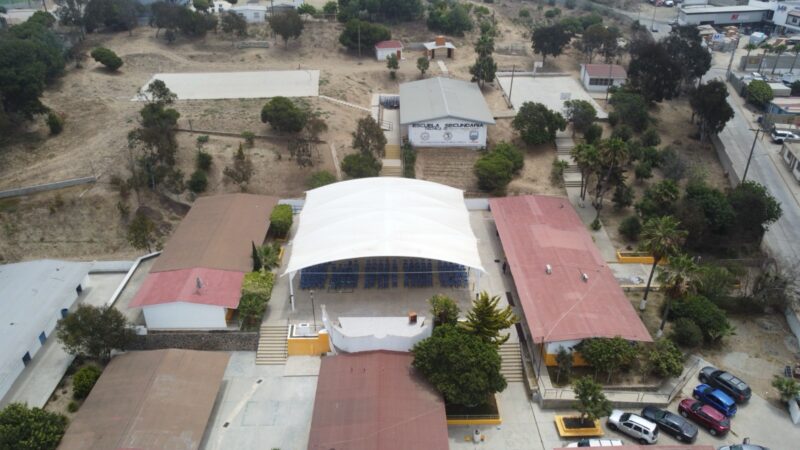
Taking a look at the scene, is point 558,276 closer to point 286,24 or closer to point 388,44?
point 388,44

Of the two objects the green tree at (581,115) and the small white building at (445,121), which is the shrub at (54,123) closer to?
the small white building at (445,121)

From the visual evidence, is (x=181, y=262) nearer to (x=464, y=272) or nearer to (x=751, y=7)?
(x=464, y=272)

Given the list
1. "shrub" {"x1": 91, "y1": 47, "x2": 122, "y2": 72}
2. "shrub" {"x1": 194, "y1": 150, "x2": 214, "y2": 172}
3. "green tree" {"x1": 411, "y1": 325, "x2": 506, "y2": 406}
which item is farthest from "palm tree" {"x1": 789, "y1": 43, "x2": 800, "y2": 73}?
"shrub" {"x1": 91, "y1": 47, "x2": 122, "y2": 72}

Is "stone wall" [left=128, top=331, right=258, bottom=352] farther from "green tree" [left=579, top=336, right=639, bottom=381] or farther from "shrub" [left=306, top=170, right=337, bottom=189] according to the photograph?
"green tree" [left=579, top=336, right=639, bottom=381]

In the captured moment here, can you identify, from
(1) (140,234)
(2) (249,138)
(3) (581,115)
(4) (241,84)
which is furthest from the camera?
(4) (241,84)

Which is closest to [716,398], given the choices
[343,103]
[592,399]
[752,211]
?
[592,399]

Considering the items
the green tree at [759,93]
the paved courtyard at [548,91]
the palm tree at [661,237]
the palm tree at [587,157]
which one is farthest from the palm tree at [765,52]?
the palm tree at [661,237]
